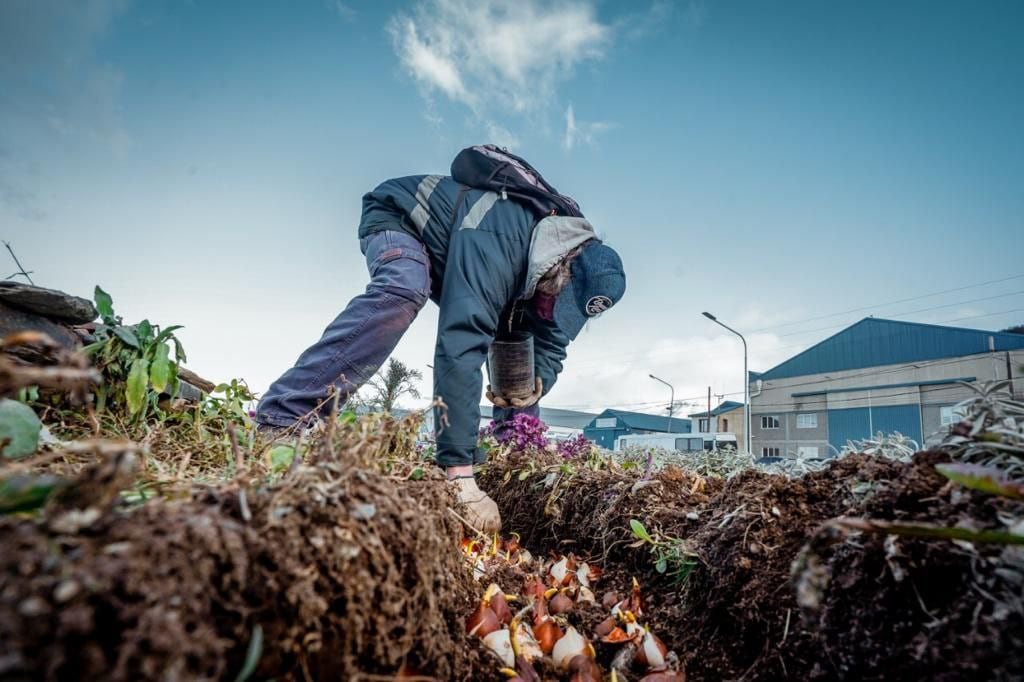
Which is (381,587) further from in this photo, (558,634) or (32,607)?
(558,634)

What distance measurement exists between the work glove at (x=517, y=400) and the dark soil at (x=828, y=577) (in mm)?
1601

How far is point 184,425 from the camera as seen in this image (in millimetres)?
1486

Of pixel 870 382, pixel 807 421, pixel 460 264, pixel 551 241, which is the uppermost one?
pixel 870 382

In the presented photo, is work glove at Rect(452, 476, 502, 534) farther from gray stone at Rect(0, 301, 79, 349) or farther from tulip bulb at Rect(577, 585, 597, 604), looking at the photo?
gray stone at Rect(0, 301, 79, 349)

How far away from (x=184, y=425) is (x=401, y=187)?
1.52m

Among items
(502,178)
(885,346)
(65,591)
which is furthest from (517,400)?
(885,346)

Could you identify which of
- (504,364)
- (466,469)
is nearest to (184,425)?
(466,469)

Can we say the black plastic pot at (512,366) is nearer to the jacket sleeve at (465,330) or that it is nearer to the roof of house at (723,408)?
the jacket sleeve at (465,330)

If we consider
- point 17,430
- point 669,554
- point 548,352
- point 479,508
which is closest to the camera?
point 17,430

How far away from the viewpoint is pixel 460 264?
226 cm

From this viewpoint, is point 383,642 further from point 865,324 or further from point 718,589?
point 865,324

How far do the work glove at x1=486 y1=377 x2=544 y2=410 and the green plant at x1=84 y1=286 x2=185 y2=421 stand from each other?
220cm

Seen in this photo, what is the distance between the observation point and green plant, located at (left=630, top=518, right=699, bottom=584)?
133 centimetres

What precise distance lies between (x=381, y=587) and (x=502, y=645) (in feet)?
1.74
